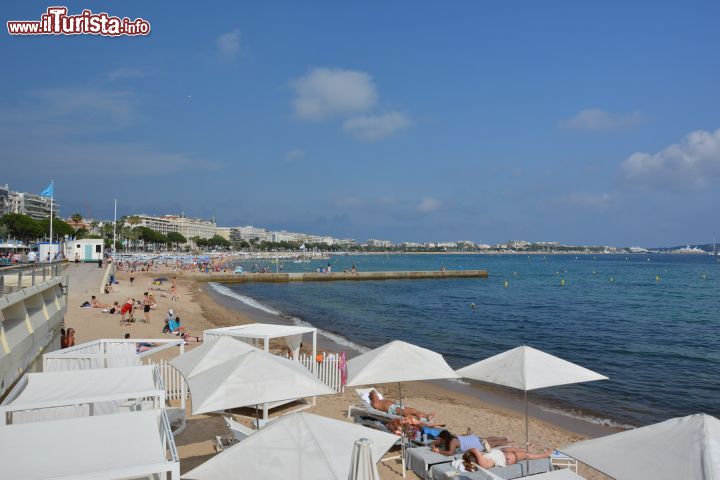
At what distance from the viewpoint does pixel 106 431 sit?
438 centimetres

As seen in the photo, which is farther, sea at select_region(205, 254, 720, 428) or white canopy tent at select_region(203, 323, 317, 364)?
sea at select_region(205, 254, 720, 428)

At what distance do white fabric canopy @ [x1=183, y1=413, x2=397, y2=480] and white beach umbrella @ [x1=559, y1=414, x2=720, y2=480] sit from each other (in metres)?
1.90

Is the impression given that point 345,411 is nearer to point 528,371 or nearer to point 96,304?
point 528,371

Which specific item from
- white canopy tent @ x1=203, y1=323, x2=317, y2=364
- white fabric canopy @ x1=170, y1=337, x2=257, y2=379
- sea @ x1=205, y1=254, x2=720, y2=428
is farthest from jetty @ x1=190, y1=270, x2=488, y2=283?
white fabric canopy @ x1=170, y1=337, x2=257, y2=379

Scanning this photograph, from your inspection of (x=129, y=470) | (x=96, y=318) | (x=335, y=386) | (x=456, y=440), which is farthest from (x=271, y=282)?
(x=129, y=470)

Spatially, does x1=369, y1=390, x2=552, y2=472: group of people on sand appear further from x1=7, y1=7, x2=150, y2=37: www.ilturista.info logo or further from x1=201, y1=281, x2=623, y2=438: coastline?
x1=7, y1=7, x2=150, y2=37: www.ilturista.info logo

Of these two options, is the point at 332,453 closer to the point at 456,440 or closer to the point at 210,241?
the point at 456,440

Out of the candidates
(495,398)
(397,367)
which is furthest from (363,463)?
(495,398)

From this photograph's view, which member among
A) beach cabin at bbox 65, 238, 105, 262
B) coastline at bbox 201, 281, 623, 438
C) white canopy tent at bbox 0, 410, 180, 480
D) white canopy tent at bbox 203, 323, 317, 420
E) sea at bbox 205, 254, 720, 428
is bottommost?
sea at bbox 205, 254, 720, 428

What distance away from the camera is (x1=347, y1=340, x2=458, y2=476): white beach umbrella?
7.55 meters

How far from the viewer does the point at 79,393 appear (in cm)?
597

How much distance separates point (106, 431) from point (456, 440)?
5.44 metres

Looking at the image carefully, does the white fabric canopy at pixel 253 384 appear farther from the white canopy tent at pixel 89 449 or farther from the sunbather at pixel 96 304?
the sunbather at pixel 96 304

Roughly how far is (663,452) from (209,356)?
6.06 metres
